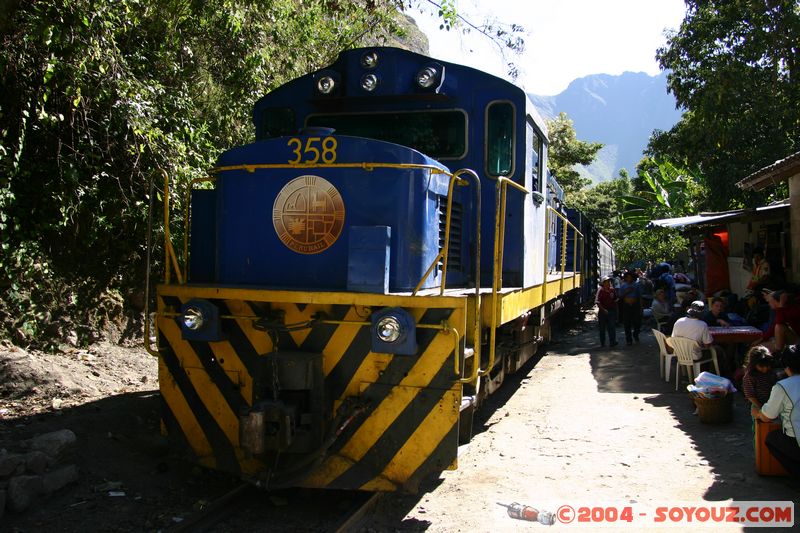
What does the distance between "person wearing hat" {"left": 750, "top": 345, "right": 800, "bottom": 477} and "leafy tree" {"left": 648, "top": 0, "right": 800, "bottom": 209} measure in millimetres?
11052

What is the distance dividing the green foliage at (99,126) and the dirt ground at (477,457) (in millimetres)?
872

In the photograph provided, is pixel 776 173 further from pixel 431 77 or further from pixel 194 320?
pixel 194 320

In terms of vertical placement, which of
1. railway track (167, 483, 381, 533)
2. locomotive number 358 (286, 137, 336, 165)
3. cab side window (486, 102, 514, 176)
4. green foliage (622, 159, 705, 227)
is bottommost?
railway track (167, 483, 381, 533)

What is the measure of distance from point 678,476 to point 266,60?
7218 millimetres

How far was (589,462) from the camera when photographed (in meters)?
5.35

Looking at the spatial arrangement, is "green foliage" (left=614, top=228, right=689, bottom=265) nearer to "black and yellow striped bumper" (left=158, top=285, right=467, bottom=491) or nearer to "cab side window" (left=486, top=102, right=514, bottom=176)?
"cab side window" (left=486, top=102, right=514, bottom=176)

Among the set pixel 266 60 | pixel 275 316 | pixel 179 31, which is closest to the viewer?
pixel 275 316

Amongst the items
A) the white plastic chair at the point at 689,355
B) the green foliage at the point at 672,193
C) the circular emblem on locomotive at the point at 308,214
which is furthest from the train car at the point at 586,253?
the circular emblem on locomotive at the point at 308,214

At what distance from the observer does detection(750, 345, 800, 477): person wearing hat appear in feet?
15.1

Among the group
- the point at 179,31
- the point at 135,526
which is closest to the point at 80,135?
the point at 179,31

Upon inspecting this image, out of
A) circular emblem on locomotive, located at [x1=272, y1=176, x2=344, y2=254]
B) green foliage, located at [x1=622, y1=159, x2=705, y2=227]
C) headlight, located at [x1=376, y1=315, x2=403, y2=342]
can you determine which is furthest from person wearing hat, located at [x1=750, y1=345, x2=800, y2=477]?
green foliage, located at [x1=622, y1=159, x2=705, y2=227]

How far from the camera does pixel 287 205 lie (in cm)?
445

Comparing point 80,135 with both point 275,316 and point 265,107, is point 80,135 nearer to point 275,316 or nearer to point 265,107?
point 265,107

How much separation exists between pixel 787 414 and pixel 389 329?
9.85 feet
